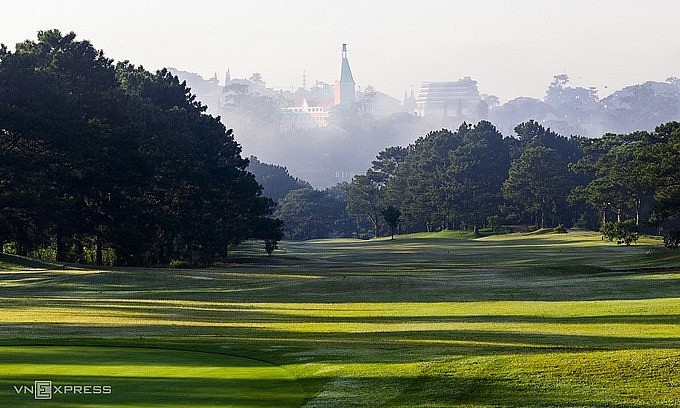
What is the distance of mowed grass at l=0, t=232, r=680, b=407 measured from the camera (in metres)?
15.7

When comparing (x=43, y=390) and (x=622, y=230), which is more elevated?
(x=622, y=230)

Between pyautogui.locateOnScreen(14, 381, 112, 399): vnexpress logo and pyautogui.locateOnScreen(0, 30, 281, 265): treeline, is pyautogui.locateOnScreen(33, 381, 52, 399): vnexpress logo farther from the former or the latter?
pyautogui.locateOnScreen(0, 30, 281, 265): treeline

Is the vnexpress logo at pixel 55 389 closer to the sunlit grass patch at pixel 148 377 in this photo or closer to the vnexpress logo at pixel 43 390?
the vnexpress logo at pixel 43 390

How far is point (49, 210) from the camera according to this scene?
→ 64500mm

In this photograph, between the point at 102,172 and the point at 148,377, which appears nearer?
the point at 148,377

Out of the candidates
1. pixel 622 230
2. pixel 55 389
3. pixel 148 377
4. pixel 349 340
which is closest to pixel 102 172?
pixel 622 230

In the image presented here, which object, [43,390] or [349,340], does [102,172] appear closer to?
[349,340]

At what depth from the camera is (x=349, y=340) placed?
23.7 m

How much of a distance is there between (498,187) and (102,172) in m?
108

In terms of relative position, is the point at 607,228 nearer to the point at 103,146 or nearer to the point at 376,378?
the point at 103,146

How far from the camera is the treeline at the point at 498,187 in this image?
12362 centimetres

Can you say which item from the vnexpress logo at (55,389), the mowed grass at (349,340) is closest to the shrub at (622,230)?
the mowed grass at (349,340)

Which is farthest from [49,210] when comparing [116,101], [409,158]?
[409,158]

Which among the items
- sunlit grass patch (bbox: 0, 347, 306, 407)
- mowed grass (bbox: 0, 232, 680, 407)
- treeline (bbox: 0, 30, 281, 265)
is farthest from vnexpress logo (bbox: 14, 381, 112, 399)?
treeline (bbox: 0, 30, 281, 265)
